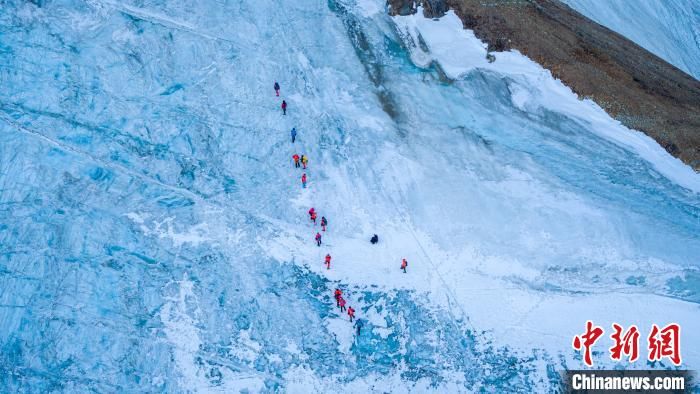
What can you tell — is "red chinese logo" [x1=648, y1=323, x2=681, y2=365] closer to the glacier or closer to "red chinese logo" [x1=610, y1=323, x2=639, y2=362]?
the glacier

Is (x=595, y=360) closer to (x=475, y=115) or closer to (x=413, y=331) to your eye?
(x=413, y=331)

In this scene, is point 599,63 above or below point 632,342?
above

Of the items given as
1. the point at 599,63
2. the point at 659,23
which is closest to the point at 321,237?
the point at 599,63

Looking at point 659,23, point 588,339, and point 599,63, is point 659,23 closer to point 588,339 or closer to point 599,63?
point 599,63

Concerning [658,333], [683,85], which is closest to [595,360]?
[658,333]

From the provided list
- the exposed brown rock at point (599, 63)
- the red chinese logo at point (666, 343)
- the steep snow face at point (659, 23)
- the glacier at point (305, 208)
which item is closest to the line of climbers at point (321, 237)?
the glacier at point (305, 208)

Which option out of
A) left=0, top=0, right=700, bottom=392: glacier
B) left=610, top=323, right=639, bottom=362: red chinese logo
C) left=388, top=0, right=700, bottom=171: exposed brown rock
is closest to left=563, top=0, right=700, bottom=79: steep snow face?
left=388, top=0, right=700, bottom=171: exposed brown rock

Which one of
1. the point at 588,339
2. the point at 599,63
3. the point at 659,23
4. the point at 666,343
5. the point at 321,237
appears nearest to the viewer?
the point at 588,339

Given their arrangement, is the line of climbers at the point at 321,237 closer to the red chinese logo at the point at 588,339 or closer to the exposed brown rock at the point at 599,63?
the red chinese logo at the point at 588,339
